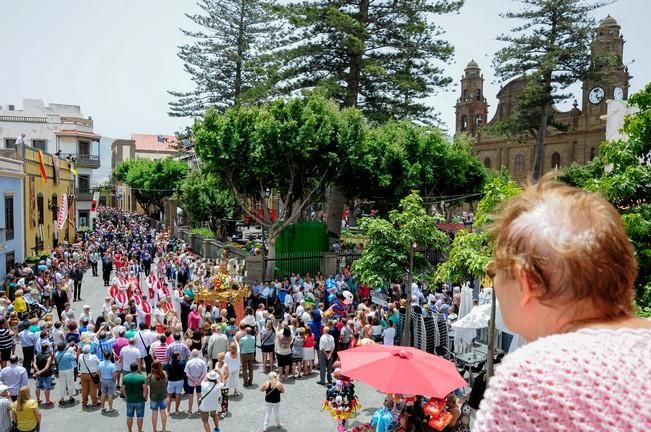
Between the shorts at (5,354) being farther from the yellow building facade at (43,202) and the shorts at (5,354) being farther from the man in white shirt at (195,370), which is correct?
the yellow building facade at (43,202)

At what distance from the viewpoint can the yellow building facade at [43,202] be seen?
1131 inches

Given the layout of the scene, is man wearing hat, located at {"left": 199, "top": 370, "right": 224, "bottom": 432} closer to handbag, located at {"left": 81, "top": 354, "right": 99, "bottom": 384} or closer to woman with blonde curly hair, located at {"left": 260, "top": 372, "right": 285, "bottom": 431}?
woman with blonde curly hair, located at {"left": 260, "top": 372, "right": 285, "bottom": 431}

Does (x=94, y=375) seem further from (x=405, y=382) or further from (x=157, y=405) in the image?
(x=405, y=382)

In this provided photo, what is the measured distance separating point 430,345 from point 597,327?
1300cm

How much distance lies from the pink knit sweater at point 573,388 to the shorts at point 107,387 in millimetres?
11076

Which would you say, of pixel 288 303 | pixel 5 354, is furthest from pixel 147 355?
pixel 288 303

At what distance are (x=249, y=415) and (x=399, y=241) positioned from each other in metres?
5.96

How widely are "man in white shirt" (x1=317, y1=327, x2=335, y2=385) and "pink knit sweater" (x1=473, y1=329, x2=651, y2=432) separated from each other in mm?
11544

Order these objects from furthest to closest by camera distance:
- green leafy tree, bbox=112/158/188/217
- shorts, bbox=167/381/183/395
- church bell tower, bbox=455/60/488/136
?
church bell tower, bbox=455/60/488/136, green leafy tree, bbox=112/158/188/217, shorts, bbox=167/381/183/395

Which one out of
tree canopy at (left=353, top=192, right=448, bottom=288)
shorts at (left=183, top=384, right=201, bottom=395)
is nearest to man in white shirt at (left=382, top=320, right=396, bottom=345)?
tree canopy at (left=353, top=192, right=448, bottom=288)

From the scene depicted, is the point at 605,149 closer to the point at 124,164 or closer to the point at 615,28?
the point at 615,28

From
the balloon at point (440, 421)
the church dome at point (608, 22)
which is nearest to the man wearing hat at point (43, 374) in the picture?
the balloon at point (440, 421)

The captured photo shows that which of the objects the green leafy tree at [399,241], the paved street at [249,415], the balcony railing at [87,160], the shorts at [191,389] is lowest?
the paved street at [249,415]

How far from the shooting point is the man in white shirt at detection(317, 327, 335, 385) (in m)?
12.2
